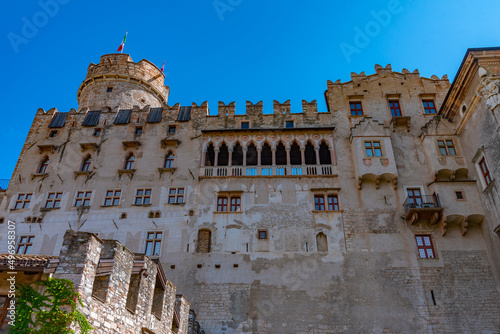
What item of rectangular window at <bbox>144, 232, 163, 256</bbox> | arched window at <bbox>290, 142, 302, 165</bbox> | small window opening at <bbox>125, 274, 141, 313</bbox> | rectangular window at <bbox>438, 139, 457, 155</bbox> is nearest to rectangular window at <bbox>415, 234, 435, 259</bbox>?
rectangular window at <bbox>438, 139, 457, 155</bbox>

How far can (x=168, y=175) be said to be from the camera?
96.9 ft

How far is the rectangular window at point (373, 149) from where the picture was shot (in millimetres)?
28641

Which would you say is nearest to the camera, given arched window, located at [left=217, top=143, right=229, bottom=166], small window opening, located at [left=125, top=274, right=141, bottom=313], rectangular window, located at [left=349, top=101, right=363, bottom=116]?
small window opening, located at [left=125, top=274, right=141, bottom=313]

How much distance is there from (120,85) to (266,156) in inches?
642

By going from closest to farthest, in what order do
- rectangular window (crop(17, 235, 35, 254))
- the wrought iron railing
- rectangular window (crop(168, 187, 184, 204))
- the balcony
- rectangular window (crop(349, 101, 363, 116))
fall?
the balcony → the wrought iron railing → rectangular window (crop(17, 235, 35, 254)) → rectangular window (crop(168, 187, 184, 204)) → rectangular window (crop(349, 101, 363, 116))

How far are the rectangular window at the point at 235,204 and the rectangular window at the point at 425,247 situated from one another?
455 inches

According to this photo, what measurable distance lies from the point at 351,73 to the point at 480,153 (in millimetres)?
12463

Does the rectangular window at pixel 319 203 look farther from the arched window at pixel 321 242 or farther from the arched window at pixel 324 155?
the arched window at pixel 324 155

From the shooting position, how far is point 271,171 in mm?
29125

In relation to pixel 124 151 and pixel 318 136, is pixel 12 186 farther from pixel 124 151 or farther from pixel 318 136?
pixel 318 136

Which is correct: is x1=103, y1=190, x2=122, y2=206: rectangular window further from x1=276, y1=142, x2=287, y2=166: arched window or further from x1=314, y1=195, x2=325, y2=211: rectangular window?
x1=314, y1=195, x2=325, y2=211: rectangular window

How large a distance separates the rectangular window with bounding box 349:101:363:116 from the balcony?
8.40 m

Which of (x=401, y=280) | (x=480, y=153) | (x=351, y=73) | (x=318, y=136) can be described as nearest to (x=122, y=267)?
(x=401, y=280)

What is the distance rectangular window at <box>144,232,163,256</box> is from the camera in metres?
26.1
